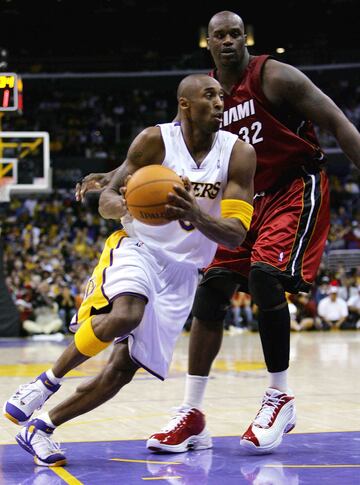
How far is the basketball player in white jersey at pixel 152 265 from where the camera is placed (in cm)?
396

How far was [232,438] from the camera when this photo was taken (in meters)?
4.69

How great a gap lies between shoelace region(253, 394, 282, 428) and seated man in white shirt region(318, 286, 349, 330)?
12.9 m

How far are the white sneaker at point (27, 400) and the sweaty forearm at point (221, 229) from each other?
3.30 ft

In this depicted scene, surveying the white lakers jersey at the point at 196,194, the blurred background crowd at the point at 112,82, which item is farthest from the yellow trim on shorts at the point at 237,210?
the blurred background crowd at the point at 112,82

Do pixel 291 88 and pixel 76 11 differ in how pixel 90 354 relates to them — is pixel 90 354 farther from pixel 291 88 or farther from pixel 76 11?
pixel 76 11

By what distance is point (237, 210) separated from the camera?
13.4ft

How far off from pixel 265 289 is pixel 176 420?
0.81m

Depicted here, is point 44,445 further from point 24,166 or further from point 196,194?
point 24,166

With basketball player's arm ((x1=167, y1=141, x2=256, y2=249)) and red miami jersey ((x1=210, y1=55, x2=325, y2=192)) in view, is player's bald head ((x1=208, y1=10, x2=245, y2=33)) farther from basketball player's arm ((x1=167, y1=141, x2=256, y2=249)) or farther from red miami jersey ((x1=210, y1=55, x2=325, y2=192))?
basketball player's arm ((x1=167, y1=141, x2=256, y2=249))

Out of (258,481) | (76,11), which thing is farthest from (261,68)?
(76,11)

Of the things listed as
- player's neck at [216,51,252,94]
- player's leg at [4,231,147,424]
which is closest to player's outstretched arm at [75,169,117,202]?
player's leg at [4,231,147,424]

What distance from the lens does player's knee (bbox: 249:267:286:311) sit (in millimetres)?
4453

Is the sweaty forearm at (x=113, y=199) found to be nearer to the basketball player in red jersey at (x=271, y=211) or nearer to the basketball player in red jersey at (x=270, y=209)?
the basketball player in red jersey at (x=270, y=209)

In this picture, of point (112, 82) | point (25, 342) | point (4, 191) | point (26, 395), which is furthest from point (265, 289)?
point (112, 82)
